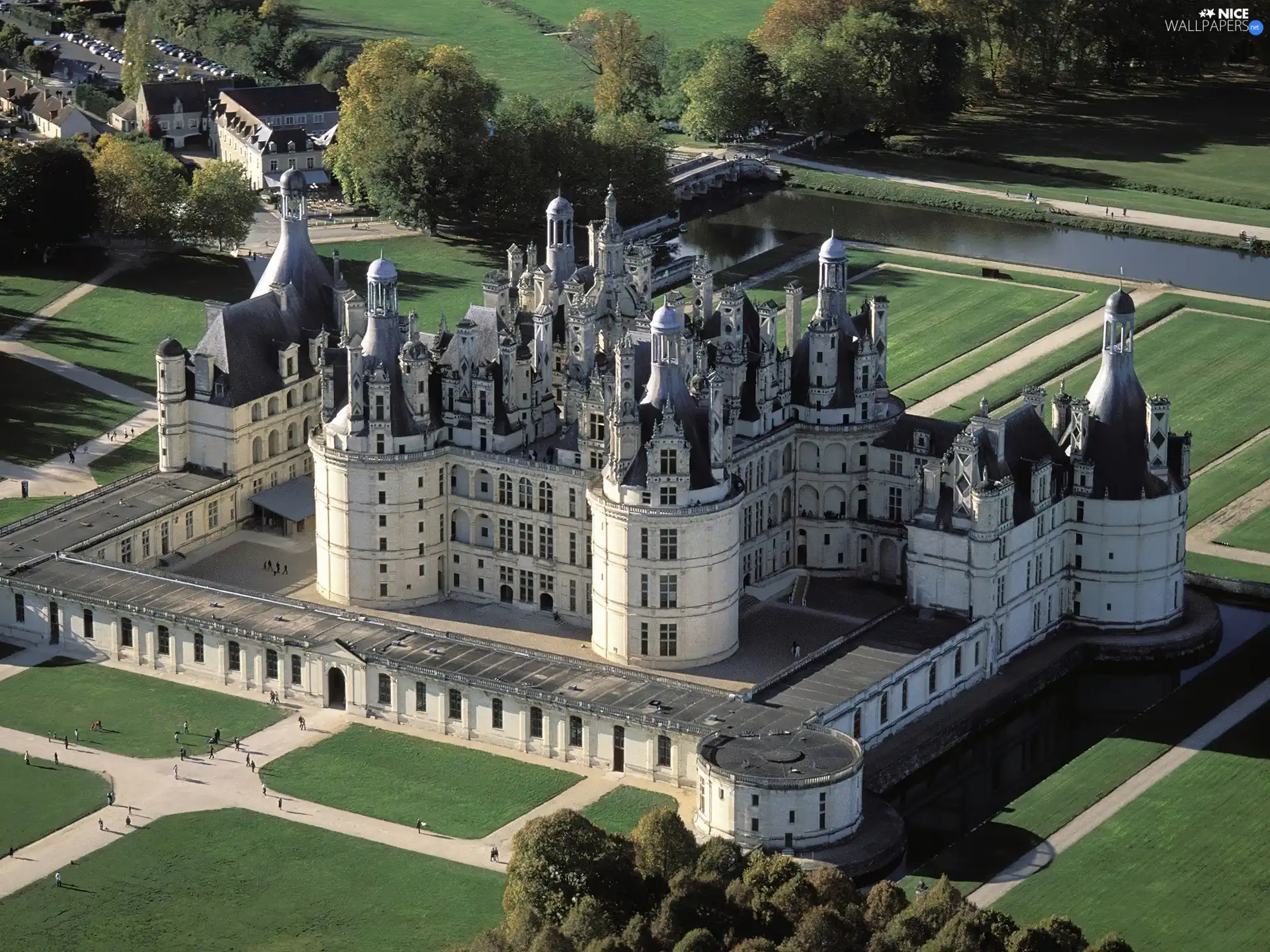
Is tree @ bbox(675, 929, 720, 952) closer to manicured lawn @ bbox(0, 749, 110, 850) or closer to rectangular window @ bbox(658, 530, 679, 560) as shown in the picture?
manicured lawn @ bbox(0, 749, 110, 850)

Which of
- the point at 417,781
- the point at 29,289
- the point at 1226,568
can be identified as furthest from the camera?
the point at 29,289

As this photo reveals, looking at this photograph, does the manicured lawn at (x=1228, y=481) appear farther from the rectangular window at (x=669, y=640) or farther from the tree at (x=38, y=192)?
the tree at (x=38, y=192)

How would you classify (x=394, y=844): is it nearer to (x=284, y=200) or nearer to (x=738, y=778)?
(x=738, y=778)

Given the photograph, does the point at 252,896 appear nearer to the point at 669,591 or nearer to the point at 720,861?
the point at 720,861

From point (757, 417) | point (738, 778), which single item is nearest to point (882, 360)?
point (757, 417)

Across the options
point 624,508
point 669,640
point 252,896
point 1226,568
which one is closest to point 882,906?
point 252,896

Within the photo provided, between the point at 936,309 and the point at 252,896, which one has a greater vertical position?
the point at 936,309
